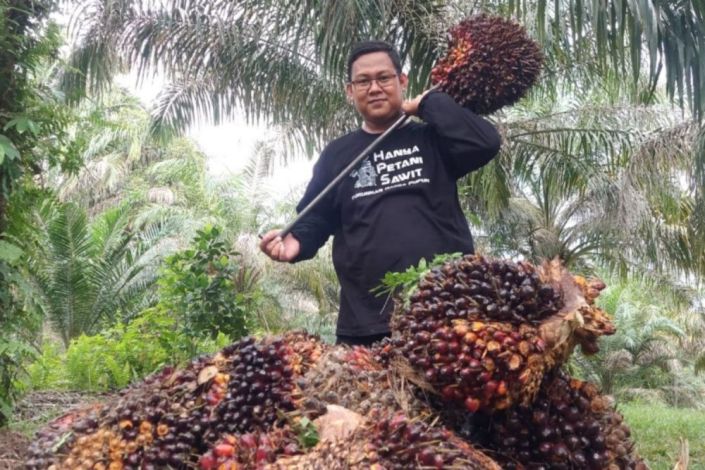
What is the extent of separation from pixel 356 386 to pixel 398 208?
797 mm

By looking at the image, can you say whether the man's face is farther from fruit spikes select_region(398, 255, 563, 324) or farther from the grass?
the grass

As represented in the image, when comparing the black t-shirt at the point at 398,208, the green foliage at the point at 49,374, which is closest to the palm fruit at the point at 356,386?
the black t-shirt at the point at 398,208

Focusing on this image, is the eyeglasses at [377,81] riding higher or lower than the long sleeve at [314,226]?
higher

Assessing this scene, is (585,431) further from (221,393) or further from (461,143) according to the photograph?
(461,143)

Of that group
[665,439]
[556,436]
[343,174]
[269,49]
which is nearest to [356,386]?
[556,436]

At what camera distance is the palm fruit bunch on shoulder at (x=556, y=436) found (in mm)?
1217

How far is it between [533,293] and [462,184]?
22.1 feet

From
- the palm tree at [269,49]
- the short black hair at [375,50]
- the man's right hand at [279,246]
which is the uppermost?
the palm tree at [269,49]

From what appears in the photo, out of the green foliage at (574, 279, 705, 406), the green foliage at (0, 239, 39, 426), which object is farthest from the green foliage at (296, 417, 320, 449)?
the green foliage at (574, 279, 705, 406)

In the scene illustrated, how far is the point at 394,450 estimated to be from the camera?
41.2 inches

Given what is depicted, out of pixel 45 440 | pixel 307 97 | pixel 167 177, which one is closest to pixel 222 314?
pixel 45 440

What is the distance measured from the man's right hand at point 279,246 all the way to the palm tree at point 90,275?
7.09m

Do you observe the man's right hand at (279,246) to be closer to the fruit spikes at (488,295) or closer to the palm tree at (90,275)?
the fruit spikes at (488,295)

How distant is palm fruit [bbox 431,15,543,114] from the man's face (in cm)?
12
